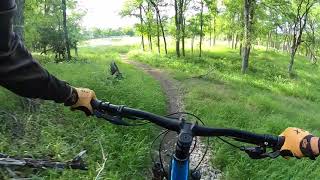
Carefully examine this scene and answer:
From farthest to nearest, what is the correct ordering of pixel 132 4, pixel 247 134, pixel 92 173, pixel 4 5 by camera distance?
pixel 132 4, pixel 92 173, pixel 247 134, pixel 4 5

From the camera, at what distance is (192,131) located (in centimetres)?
230

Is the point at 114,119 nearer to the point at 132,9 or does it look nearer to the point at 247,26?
the point at 247,26

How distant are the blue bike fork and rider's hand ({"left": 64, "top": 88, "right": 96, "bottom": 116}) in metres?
0.68

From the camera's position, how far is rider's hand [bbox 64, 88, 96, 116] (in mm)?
2600

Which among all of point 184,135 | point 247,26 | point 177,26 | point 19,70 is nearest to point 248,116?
point 184,135

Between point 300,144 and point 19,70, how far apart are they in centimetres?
148

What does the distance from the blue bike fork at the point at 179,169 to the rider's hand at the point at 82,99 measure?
0.68 m

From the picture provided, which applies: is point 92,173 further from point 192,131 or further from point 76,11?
point 76,11

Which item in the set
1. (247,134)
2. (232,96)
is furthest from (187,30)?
(247,134)

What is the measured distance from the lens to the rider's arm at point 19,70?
Result: 1617 mm

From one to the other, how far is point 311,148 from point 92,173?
13.7 feet

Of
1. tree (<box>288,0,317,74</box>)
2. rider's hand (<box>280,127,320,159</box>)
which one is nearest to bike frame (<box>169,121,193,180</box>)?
rider's hand (<box>280,127,320,159</box>)

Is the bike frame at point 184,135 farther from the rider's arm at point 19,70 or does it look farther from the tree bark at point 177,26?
the tree bark at point 177,26

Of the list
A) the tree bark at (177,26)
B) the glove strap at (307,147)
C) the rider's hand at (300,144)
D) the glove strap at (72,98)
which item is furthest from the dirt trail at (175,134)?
the tree bark at (177,26)
